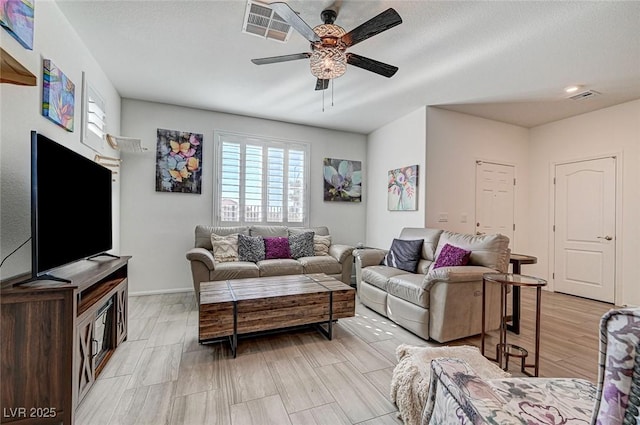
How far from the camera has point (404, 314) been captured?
266cm

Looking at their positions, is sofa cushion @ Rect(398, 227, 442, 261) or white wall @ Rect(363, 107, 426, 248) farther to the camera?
white wall @ Rect(363, 107, 426, 248)

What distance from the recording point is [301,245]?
4.06 meters

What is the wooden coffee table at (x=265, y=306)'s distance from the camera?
2.14 meters

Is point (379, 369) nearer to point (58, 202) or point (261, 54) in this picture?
point (58, 202)

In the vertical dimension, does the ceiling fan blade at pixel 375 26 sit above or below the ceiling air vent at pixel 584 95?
below

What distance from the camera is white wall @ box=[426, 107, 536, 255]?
3883 millimetres

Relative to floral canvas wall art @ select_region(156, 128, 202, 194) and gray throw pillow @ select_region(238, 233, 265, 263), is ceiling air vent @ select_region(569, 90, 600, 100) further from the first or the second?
floral canvas wall art @ select_region(156, 128, 202, 194)

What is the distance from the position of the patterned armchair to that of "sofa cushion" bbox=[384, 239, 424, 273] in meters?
2.08

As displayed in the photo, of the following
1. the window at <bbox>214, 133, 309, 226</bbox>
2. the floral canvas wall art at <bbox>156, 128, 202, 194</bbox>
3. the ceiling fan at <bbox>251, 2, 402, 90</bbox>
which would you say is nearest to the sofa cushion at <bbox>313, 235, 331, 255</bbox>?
the window at <bbox>214, 133, 309, 226</bbox>

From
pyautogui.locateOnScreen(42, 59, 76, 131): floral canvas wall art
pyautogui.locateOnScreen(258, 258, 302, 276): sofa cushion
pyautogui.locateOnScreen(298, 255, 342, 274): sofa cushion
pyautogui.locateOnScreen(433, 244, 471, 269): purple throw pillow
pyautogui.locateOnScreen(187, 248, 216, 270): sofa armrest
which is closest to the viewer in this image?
pyautogui.locateOnScreen(42, 59, 76, 131): floral canvas wall art

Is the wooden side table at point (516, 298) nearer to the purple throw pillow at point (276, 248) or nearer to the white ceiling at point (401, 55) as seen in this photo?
the white ceiling at point (401, 55)

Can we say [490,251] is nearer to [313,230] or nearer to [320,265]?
[320,265]

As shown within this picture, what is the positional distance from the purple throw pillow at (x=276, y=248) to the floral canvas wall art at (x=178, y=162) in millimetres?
1326

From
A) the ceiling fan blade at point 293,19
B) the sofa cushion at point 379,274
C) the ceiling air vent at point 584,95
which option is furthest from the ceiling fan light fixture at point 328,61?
the ceiling air vent at point 584,95
